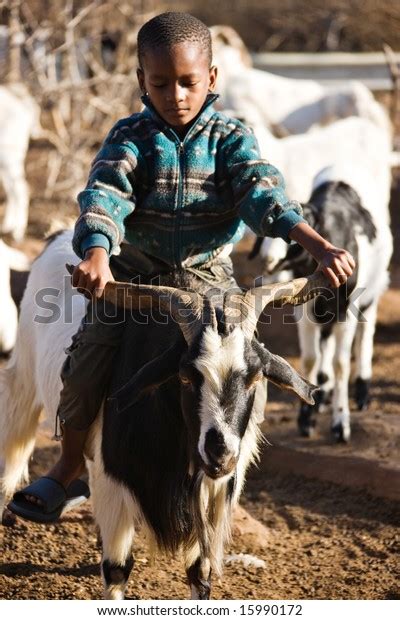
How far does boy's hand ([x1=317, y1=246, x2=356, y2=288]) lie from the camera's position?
3.27 m

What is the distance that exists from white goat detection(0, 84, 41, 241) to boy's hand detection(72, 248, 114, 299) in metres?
8.82

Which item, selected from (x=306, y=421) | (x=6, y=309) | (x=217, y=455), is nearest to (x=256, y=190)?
(x=217, y=455)

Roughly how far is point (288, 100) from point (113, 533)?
11.5 meters

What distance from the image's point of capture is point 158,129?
3.62 metres

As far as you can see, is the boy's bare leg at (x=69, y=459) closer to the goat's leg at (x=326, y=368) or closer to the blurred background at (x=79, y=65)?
the goat's leg at (x=326, y=368)

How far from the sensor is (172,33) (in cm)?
341

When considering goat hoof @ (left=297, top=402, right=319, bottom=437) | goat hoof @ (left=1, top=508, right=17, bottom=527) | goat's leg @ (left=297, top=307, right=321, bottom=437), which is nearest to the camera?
goat hoof @ (left=1, top=508, right=17, bottom=527)

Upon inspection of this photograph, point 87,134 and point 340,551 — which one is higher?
point 87,134

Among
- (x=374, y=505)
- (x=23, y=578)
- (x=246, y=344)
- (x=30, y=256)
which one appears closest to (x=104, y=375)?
(x=246, y=344)

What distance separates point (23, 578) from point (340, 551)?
1.54m

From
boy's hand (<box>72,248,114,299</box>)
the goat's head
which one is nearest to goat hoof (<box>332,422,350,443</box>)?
the goat's head

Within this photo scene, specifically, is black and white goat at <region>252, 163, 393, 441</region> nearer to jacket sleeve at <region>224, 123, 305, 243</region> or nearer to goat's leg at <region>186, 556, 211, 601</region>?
goat's leg at <region>186, 556, 211, 601</region>

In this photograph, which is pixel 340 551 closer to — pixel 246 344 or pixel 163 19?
pixel 246 344

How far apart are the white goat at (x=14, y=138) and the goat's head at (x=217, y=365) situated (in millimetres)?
8807
